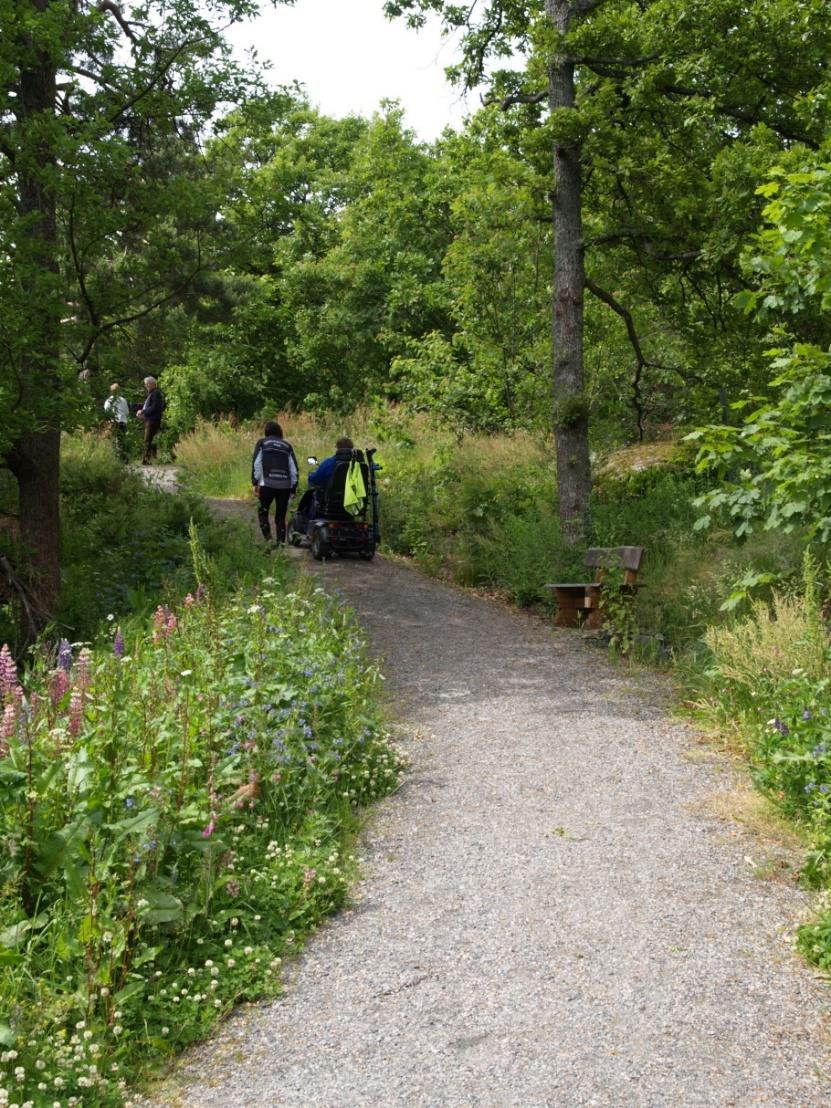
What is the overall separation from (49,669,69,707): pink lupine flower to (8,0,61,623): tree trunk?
14.0ft

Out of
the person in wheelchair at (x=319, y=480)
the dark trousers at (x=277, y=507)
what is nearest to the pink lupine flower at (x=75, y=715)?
the person in wheelchair at (x=319, y=480)

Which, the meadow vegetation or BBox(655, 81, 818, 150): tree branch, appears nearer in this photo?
the meadow vegetation

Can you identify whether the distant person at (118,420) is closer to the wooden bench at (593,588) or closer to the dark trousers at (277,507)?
the dark trousers at (277,507)

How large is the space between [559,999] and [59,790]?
203 centimetres

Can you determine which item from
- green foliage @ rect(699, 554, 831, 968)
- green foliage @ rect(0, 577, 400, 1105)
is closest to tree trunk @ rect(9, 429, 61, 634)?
green foliage @ rect(0, 577, 400, 1105)

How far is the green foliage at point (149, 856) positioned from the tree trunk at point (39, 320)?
3.72 m

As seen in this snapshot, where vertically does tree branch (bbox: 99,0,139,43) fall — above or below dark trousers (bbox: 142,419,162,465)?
above

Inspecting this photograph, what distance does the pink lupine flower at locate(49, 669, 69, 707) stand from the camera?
196 inches

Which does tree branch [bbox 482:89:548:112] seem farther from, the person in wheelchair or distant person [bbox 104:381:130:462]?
distant person [bbox 104:381:130:462]

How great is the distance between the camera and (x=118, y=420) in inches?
788

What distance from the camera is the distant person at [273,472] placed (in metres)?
14.6

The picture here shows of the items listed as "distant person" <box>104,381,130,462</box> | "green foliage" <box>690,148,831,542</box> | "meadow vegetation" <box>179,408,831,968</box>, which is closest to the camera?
"meadow vegetation" <box>179,408,831,968</box>

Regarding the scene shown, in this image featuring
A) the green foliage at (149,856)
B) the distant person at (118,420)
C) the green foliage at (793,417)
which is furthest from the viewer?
the distant person at (118,420)

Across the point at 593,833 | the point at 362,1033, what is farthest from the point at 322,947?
the point at 593,833
